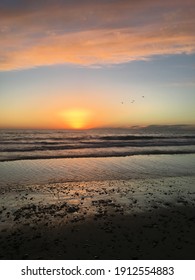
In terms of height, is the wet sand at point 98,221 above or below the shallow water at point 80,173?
below

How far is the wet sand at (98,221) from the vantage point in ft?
26.4

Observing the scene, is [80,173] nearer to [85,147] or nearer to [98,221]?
[98,221]

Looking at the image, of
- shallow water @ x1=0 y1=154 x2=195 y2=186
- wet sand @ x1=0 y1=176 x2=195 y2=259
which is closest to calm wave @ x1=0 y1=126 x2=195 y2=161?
shallow water @ x1=0 y1=154 x2=195 y2=186

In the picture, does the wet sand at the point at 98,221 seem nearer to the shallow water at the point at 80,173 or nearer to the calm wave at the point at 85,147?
the shallow water at the point at 80,173

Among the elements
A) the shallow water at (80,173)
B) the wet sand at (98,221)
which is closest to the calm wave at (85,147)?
the shallow water at (80,173)

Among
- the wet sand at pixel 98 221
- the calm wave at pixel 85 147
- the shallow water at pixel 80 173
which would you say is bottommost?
the wet sand at pixel 98 221

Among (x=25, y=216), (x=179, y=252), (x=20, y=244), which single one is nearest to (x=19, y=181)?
(x=25, y=216)

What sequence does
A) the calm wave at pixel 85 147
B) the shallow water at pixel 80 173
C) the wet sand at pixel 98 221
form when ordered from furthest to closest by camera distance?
1. the calm wave at pixel 85 147
2. the shallow water at pixel 80 173
3. the wet sand at pixel 98 221

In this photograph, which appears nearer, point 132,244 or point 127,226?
point 132,244

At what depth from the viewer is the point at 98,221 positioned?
1036cm

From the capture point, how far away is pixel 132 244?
27.6 ft
